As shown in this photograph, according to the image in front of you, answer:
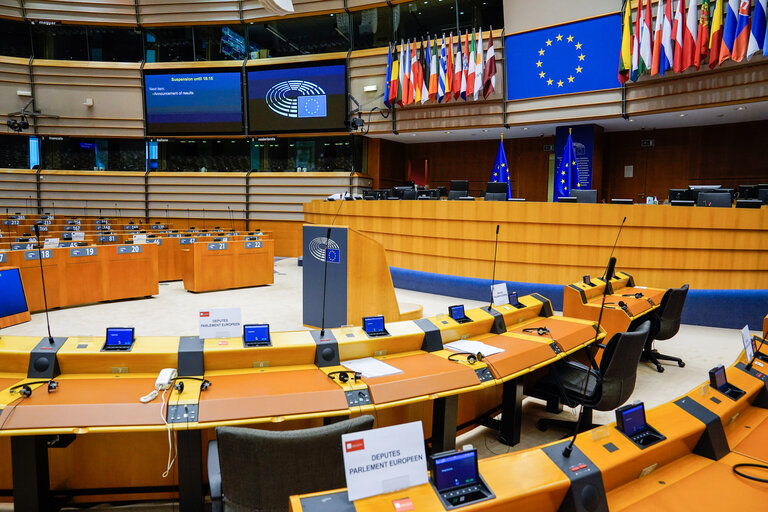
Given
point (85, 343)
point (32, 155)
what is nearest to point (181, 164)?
point (32, 155)

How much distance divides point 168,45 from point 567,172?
12.7 meters

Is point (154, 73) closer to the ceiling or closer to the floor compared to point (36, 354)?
closer to the ceiling

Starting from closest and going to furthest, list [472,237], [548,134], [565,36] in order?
1. [472,237]
2. [565,36]
3. [548,134]

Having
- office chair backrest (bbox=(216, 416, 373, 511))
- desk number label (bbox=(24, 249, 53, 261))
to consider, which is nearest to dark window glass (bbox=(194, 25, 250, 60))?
desk number label (bbox=(24, 249, 53, 261))

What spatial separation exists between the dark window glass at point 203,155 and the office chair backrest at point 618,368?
13.4 metres

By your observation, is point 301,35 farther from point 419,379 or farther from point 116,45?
point 419,379

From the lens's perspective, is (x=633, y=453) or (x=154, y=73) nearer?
(x=633, y=453)

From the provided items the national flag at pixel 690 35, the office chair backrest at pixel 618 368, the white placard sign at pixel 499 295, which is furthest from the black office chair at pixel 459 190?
the office chair backrest at pixel 618 368

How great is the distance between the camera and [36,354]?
238cm

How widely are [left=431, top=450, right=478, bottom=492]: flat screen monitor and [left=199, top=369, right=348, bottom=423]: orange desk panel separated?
0.86 m

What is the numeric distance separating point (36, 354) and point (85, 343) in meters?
0.22

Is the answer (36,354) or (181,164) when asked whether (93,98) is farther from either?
(36,354)

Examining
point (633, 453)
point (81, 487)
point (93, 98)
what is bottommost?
point (81, 487)

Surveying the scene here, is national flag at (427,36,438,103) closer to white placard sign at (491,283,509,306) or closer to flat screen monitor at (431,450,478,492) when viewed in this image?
white placard sign at (491,283,509,306)
